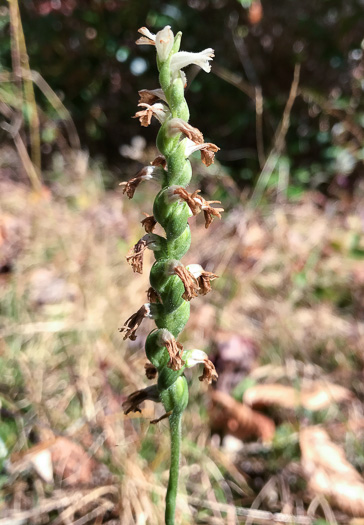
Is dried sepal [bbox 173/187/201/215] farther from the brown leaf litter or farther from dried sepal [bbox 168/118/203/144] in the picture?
the brown leaf litter

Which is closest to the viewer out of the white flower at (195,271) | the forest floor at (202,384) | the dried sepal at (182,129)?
the dried sepal at (182,129)

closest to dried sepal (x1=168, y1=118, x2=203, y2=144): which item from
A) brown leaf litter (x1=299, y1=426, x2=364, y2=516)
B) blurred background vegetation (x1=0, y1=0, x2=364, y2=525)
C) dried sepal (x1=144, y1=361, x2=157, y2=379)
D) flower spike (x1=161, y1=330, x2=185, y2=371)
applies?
flower spike (x1=161, y1=330, x2=185, y2=371)

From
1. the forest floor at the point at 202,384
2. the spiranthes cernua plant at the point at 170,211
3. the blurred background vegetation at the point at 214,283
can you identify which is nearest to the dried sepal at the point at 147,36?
the spiranthes cernua plant at the point at 170,211

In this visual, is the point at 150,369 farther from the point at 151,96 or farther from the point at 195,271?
the point at 151,96

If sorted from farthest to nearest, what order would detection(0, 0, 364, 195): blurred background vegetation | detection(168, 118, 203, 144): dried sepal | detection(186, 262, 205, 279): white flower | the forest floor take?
detection(0, 0, 364, 195): blurred background vegetation < the forest floor < detection(186, 262, 205, 279): white flower < detection(168, 118, 203, 144): dried sepal

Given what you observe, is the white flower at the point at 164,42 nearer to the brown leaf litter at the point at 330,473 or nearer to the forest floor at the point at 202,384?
the forest floor at the point at 202,384

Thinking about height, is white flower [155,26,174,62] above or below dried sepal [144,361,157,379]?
above
